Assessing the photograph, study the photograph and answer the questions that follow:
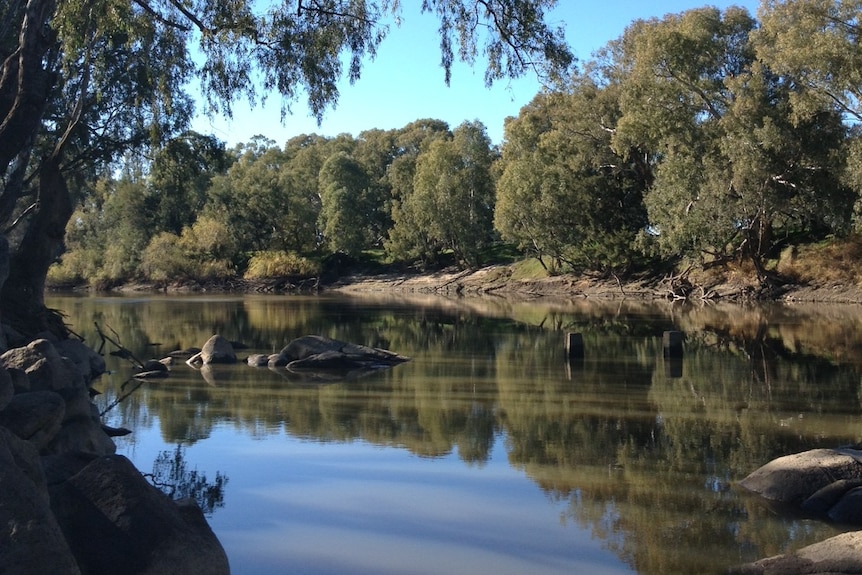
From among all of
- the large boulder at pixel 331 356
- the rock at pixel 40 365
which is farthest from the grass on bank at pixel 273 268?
the rock at pixel 40 365

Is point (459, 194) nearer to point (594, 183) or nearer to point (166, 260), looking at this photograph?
point (594, 183)

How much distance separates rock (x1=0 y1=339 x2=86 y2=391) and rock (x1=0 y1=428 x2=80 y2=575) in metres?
4.28

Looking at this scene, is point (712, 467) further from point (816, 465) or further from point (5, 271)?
point (5, 271)

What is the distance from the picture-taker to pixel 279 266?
73375mm

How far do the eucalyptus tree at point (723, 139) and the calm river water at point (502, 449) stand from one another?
1438cm

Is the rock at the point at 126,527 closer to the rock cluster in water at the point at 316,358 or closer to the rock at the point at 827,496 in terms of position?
the rock at the point at 827,496

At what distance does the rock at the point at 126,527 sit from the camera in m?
6.25

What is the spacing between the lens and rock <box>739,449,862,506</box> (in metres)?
9.60

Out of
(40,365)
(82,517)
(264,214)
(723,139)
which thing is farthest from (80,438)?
(264,214)

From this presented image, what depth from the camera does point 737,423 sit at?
557 inches

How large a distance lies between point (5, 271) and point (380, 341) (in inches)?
749

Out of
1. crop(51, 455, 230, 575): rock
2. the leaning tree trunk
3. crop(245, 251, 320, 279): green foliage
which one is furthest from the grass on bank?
crop(51, 455, 230, 575): rock

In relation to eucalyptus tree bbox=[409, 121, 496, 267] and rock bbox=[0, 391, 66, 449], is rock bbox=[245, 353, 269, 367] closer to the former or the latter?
rock bbox=[0, 391, 66, 449]

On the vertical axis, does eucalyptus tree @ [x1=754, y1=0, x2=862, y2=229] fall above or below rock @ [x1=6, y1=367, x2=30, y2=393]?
above
